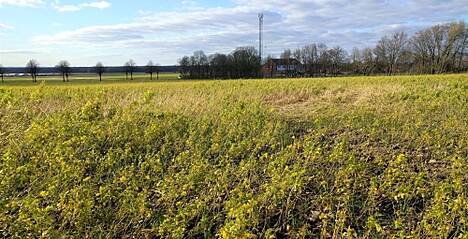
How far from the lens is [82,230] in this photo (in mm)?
3688

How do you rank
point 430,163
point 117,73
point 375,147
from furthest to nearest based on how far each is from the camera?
1. point 117,73
2. point 375,147
3. point 430,163

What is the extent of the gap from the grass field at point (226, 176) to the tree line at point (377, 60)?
57.9 metres

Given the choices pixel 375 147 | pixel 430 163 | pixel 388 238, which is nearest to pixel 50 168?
pixel 388 238

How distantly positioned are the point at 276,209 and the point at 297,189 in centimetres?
37

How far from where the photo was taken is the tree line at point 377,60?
61.1 metres

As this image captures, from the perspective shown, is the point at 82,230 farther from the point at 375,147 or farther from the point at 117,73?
the point at 117,73

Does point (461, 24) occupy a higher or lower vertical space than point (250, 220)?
higher

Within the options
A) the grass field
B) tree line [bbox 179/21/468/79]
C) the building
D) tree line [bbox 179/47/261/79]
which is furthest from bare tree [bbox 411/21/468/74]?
the grass field

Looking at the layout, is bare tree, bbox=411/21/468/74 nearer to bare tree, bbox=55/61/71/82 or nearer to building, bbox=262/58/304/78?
building, bbox=262/58/304/78

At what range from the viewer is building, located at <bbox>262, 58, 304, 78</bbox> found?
70550 mm

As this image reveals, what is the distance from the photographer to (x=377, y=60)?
213 feet

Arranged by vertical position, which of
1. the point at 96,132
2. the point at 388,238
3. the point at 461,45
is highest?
the point at 461,45

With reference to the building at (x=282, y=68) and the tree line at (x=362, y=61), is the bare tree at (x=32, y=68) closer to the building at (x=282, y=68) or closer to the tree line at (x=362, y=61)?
the tree line at (x=362, y=61)

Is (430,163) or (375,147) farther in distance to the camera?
(375,147)
